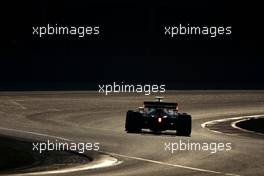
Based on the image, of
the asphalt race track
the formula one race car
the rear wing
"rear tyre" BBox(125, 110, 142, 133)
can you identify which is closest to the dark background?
the asphalt race track

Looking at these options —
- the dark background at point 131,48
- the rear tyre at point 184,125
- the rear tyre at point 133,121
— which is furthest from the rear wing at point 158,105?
the dark background at point 131,48

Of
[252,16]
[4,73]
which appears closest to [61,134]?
[4,73]

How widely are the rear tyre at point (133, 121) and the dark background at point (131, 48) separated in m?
25.3

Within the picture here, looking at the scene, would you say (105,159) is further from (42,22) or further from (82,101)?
(42,22)

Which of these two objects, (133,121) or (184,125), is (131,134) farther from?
(184,125)

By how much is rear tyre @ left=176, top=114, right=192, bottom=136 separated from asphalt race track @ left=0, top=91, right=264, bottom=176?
0.31 metres

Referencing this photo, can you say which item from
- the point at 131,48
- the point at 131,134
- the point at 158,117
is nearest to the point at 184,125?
Answer: the point at 158,117

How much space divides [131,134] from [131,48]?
33486mm

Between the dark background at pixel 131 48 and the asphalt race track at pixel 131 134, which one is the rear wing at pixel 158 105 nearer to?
the asphalt race track at pixel 131 134

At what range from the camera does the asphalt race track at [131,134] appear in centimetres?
2270

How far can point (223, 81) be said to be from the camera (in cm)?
6047

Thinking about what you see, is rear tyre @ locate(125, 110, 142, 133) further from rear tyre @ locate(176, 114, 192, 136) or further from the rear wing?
rear tyre @ locate(176, 114, 192, 136)

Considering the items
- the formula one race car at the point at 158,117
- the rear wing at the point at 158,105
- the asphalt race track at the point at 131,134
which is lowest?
the asphalt race track at the point at 131,134

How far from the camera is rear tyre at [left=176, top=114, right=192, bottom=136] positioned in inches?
1172
